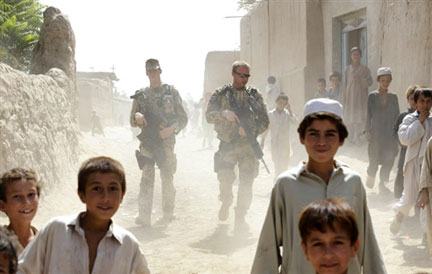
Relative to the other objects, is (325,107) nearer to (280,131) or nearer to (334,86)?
(280,131)

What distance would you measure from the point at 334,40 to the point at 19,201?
1046cm

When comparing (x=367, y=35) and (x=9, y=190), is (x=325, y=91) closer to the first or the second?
(x=367, y=35)

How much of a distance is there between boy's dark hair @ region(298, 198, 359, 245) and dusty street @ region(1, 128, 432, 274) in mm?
3179

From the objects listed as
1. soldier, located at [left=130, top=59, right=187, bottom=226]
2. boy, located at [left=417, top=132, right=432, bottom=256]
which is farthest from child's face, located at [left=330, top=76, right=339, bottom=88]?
boy, located at [left=417, top=132, right=432, bottom=256]

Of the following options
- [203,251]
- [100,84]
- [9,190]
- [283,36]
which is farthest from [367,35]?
[100,84]

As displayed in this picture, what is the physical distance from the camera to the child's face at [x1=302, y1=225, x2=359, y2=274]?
2143 millimetres

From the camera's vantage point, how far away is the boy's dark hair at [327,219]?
217 centimetres

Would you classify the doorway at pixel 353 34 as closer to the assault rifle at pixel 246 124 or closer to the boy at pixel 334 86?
the boy at pixel 334 86

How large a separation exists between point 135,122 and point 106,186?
4.48 m

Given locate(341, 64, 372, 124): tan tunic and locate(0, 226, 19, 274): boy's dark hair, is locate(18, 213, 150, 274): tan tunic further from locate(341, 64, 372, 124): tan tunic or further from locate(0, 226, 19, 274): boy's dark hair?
locate(341, 64, 372, 124): tan tunic

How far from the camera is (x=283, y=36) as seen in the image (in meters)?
15.3

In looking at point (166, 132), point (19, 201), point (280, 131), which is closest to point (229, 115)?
point (166, 132)

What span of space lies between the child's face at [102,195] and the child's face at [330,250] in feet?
3.03

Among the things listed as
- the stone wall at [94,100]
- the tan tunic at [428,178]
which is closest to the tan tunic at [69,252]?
the tan tunic at [428,178]
